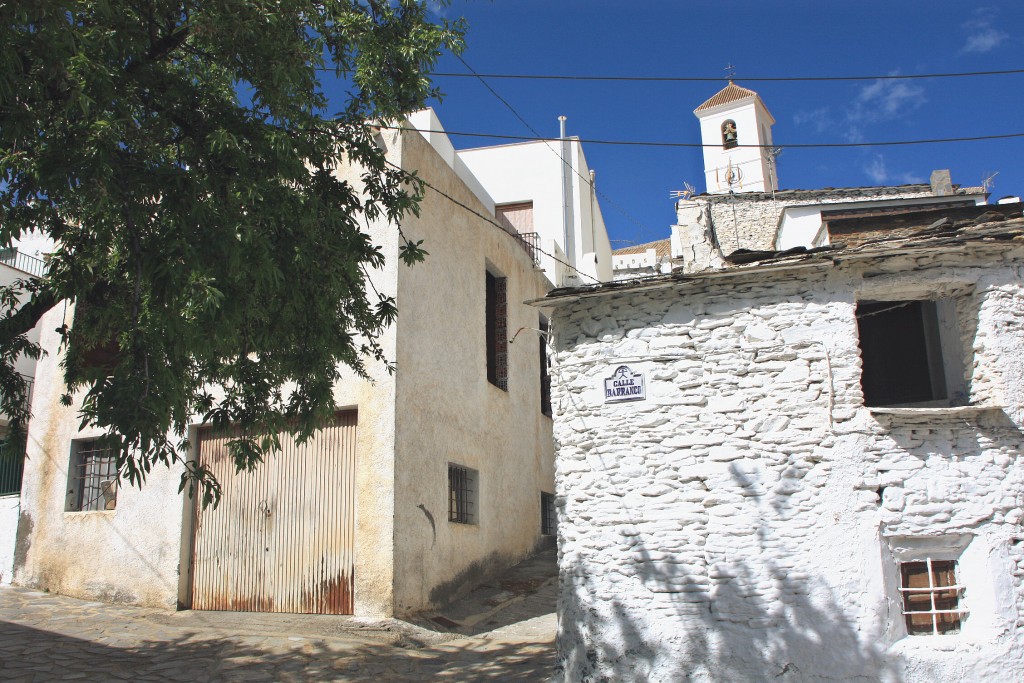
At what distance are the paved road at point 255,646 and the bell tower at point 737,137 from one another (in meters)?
33.9

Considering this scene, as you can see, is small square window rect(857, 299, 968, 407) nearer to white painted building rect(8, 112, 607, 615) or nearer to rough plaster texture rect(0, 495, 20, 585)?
white painted building rect(8, 112, 607, 615)

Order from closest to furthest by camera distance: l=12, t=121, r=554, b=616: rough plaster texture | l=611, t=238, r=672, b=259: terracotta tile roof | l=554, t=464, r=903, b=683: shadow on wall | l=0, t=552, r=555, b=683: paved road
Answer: l=554, t=464, r=903, b=683: shadow on wall → l=0, t=552, r=555, b=683: paved road → l=12, t=121, r=554, b=616: rough plaster texture → l=611, t=238, r=672, b=259: terracotta tile roof

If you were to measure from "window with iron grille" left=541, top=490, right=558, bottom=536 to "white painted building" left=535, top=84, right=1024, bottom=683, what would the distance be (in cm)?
727

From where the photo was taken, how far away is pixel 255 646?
878 centimetres

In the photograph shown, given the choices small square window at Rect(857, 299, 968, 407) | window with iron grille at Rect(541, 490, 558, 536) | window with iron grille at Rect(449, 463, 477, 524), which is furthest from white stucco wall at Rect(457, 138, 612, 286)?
small square window at Rect(857, 299, 968, 407)

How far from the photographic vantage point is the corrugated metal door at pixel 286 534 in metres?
9.95

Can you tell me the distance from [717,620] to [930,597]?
1857 mm

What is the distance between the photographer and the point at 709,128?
43812 mm

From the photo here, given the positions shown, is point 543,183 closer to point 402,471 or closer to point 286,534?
point 402,471

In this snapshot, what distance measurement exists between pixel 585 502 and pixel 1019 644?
12.6ft

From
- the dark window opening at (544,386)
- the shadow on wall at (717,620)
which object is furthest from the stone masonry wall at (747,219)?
the shadow on wall at (717,620)

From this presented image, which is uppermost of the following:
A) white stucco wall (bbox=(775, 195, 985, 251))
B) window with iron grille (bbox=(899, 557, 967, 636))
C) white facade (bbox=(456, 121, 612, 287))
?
white facade (bbox=(456, 121, 612, 287))

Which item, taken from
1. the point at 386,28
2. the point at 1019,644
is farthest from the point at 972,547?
the point at 386,28

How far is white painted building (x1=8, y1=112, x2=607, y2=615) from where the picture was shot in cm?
994
